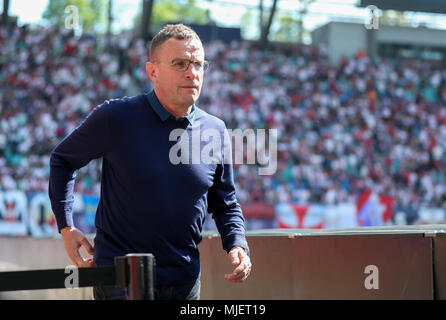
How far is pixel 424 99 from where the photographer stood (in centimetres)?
2503

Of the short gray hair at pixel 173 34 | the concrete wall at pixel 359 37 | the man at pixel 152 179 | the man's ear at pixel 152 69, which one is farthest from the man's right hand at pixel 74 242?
the concrete wall at pixel 359 37

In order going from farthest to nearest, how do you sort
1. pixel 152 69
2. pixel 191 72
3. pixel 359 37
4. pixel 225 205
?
pixel 359 37
pixel 225 205
pixel 152 69
pixel 191 72

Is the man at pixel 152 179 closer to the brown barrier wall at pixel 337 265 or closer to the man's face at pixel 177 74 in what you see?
the man's face at pixel 177 74

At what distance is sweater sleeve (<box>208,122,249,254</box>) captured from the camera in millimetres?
3033

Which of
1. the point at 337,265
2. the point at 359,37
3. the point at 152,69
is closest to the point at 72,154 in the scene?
the point at 152,69

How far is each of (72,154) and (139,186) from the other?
0.34 metres

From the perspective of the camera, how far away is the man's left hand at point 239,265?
285 centimetres

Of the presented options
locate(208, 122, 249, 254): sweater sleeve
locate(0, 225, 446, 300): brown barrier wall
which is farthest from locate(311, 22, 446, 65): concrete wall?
locate(208, 122, 249, 254): sweater sleeve

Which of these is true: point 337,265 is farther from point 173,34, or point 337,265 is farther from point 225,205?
Answer: point 173,34

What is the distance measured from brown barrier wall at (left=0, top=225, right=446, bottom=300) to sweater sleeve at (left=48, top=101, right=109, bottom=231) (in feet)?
5.57

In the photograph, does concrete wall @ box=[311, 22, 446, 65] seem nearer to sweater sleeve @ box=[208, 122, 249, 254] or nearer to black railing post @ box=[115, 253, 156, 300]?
sweater sleeve @ box=[208, 122, 249, 254]

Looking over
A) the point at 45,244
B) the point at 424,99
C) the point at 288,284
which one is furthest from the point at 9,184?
the point at 424,99

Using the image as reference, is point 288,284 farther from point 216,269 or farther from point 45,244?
point 45,244

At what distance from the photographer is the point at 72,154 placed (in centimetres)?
287
